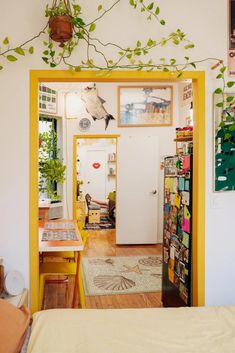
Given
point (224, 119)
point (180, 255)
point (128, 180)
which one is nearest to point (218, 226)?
point (180, 255)

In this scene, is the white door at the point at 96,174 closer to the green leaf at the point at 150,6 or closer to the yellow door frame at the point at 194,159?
the yellow door frame at the point at 194,159

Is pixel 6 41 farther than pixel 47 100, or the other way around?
pixel 47 100

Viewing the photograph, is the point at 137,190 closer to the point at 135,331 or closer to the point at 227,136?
the point at 227,136

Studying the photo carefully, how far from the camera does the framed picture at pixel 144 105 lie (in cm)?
573

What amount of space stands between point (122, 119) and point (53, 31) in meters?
3.70

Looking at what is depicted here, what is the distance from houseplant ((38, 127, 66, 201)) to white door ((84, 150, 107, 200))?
378cm

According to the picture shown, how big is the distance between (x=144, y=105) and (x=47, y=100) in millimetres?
1731

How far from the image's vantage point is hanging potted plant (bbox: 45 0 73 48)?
205 cm

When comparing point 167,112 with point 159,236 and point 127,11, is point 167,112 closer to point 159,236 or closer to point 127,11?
point 159,236

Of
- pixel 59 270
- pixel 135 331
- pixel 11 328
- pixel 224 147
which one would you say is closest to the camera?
pixel 11 328

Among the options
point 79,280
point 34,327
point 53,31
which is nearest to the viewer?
point 34,327

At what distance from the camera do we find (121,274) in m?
4.21

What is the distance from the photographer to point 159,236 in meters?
5.92

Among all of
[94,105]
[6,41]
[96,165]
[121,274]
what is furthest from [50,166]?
[96,165]
